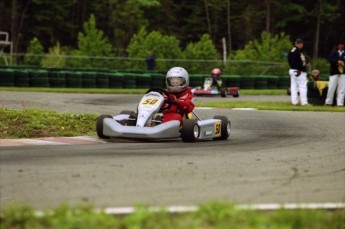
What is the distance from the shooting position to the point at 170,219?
15.9 ft

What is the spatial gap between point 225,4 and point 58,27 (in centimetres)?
1375

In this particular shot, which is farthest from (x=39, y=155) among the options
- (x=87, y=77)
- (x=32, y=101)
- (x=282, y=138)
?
(x=87, y=77)

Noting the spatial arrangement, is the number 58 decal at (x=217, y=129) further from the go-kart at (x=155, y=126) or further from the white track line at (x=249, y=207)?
the white track line at (x=249, y=207)

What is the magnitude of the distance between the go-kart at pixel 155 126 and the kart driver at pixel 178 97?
80 mm

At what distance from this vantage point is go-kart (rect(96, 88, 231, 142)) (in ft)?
33.7

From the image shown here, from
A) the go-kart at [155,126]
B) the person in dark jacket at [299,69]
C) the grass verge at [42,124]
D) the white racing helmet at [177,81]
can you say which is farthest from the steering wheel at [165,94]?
the person in dark jacket at [299,69]

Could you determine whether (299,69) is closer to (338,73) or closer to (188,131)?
(338,73)

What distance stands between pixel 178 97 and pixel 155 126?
1198 millimetres

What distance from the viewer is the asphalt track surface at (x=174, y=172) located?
19.3 feet

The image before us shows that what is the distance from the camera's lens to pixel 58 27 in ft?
201

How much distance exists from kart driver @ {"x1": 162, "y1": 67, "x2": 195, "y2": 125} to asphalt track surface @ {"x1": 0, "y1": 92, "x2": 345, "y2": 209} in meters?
0.59

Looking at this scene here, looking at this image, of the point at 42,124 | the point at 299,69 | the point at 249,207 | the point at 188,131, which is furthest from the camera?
the point at 299,69

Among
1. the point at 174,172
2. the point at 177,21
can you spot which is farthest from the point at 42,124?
the point at 177,21

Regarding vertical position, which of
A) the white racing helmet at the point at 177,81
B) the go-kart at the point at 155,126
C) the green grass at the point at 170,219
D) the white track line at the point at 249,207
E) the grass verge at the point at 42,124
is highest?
the white racing helmet at the point at 177,81
